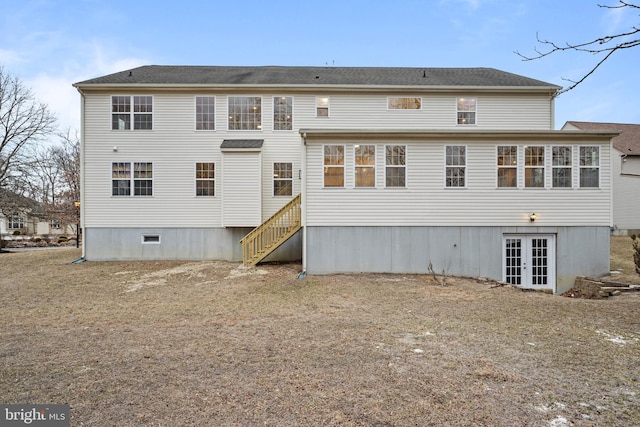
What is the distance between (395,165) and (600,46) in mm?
7430

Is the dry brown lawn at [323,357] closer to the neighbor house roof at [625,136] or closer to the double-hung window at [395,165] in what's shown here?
the double-hung window at [395,165]

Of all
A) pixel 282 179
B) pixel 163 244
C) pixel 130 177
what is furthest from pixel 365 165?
pixel 130 177

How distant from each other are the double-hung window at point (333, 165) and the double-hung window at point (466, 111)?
6927 millimetres

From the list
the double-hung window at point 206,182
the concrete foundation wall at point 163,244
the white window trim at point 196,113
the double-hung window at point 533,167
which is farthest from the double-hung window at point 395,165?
the white window trim at point 196,113

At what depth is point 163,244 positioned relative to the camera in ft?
44.7

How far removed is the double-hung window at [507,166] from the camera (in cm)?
1101

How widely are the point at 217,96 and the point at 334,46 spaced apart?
12216 cm

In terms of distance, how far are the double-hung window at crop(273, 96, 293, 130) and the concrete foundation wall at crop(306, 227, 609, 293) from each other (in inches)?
218

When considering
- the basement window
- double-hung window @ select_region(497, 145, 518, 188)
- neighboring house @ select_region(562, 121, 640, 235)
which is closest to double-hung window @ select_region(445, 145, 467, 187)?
double-hung window @ select_region(497, 145, 518, 188)

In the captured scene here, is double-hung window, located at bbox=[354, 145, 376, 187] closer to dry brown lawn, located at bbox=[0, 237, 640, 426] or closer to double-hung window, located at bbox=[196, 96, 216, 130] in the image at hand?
dry brown lawn, located at bbox=[0, 237, 640, 426]

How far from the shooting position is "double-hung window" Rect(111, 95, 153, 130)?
45.0ft

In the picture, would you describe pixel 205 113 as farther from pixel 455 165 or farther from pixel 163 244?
pixel 455 165

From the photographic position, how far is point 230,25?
149ft

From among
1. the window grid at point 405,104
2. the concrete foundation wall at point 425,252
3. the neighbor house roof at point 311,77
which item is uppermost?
the neighbor house roof at point 311,77
